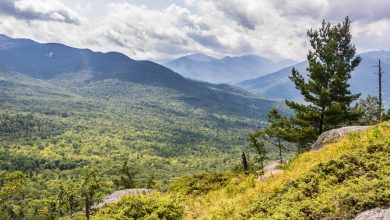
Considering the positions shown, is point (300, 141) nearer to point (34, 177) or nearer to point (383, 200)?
point (383, 200)

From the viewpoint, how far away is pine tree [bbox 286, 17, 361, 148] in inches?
1772

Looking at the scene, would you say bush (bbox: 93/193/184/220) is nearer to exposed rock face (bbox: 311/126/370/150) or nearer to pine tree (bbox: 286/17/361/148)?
exposed rock face (bbox: 311/126/370/150)

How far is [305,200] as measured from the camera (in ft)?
39.8

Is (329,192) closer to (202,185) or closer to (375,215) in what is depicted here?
(375,215)

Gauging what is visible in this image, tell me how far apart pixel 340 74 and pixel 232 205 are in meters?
34.8

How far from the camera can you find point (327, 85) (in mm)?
46281

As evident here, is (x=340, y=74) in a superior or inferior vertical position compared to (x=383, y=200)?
superior

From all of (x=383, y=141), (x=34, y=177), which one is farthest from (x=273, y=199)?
(x=34, y=177)

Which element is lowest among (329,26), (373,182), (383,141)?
(373,182)

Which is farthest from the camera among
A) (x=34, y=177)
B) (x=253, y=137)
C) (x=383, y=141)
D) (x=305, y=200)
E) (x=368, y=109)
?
(x=34, y=177)

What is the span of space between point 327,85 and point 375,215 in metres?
39.2

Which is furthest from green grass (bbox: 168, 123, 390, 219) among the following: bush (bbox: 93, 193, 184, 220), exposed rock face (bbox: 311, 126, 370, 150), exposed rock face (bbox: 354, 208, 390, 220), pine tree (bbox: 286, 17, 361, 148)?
pine tree (bbox: 286, 17, 361, 148)

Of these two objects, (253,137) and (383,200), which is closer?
(383,200)

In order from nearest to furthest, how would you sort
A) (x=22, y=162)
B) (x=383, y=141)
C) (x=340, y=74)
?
1. (x=383, y=141)
2. (x=340, y=74)
3. (x=22, y=162)
